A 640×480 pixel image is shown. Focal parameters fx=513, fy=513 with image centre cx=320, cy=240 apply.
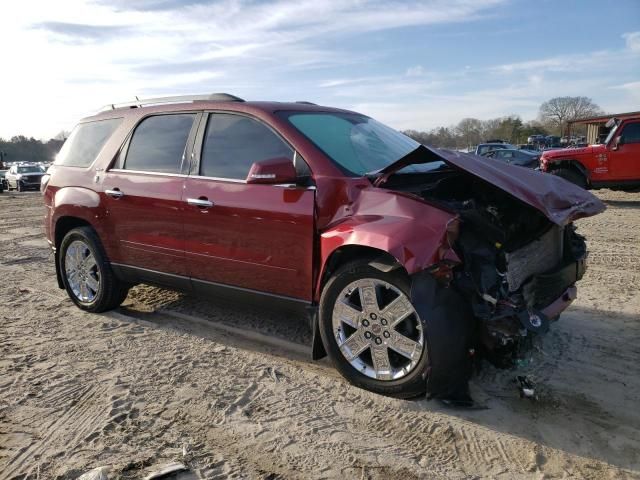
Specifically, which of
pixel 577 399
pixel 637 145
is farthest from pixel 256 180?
pixel 637 145

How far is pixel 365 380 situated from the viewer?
315cm

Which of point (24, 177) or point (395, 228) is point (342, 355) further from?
point (24, 177)

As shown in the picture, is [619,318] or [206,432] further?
[619,318]

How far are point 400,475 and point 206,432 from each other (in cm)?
107

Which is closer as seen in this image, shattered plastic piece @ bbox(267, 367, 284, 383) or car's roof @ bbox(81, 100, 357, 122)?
shattered plastic piece @ bbox(267, 367, 284, 383)

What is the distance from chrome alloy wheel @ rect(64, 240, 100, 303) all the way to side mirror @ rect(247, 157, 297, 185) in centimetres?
235

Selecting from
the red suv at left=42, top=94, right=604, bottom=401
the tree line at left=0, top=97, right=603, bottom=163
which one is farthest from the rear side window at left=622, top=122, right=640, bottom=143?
the tree line at left=0, top=97, right=603, bottom=163

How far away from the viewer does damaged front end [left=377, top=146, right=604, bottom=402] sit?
283cm

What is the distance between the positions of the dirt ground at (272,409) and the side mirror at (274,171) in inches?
51.7

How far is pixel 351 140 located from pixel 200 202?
4.00 feet

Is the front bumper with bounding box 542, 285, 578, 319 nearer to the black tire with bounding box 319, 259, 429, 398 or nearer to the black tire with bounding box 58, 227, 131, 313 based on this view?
the black tire with bounding box 319, 259, 429, 398

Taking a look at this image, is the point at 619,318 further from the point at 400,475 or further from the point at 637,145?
the point at 637,145

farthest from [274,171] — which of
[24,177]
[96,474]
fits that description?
[24,177]

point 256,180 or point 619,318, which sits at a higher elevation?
point 256,180
